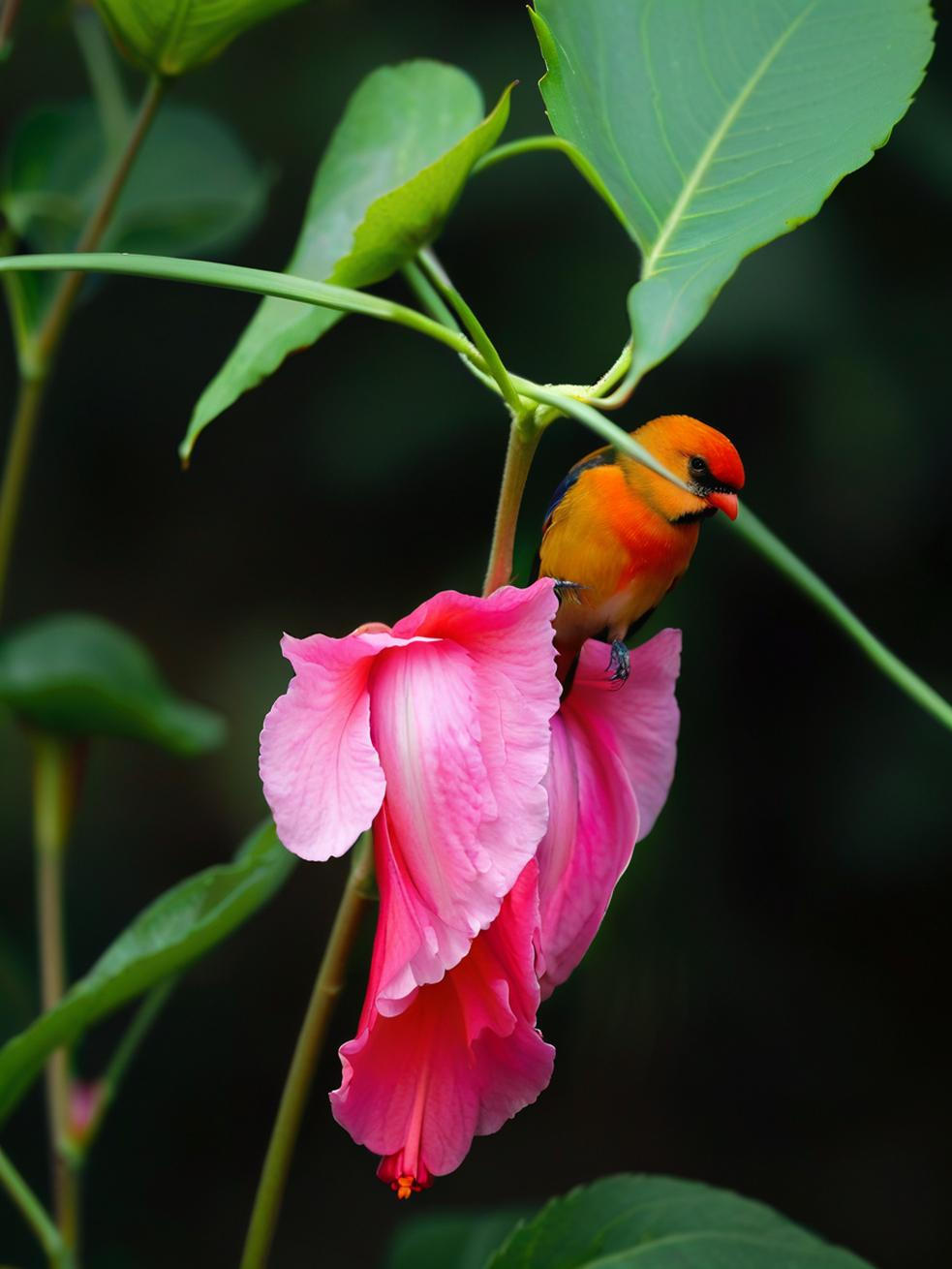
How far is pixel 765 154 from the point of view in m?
0.32

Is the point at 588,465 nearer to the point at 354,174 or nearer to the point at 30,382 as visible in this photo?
the point at 354,174

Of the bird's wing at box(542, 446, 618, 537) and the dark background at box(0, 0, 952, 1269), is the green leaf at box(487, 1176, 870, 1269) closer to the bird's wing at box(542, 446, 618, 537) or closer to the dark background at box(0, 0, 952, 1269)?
the bird's wing at box(542, 446, 618, 537)

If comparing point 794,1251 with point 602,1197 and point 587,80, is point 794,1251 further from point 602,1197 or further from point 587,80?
point 587,80

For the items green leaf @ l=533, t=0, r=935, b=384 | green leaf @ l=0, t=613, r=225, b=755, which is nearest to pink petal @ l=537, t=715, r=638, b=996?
green leaf @ l=533, t=0, r=935, b=384

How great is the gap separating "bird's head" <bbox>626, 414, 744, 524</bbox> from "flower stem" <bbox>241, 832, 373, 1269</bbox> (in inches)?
4.4

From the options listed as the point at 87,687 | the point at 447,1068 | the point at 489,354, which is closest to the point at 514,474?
the point at 489,354

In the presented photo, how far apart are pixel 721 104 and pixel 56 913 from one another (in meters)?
0.44

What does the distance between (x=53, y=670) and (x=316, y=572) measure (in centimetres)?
38

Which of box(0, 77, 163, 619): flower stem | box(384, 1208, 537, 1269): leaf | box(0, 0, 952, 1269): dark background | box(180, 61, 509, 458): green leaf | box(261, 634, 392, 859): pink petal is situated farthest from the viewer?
box(0, 0, 952, 1269): dark background

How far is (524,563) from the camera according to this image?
0.64m

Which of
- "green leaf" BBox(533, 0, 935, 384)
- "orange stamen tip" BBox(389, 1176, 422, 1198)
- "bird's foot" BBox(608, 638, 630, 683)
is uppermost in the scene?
"green leaf" BBox(533, 0, 935, 384)

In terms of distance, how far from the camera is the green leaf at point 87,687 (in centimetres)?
62

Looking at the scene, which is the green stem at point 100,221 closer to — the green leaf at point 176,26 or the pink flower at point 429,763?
the green leaf at point 176,26

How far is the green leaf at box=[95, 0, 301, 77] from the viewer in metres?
0.40
